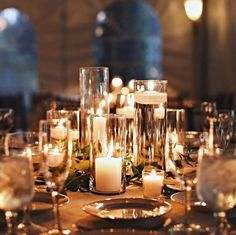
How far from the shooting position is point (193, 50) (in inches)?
334

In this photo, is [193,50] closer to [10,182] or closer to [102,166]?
[102,166]

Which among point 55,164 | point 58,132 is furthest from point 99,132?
point 55,164

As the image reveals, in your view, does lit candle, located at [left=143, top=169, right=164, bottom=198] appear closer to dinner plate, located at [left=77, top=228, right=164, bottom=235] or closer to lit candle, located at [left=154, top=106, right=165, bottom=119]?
lit candle, located at [left=154, top=106, right=165, bottom=119]

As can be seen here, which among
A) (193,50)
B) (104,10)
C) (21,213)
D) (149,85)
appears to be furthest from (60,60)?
(21,213)

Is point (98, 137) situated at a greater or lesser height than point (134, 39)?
lesser

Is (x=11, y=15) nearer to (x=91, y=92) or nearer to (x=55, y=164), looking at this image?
(x=91, y=92)

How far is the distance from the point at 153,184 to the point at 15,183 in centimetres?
61

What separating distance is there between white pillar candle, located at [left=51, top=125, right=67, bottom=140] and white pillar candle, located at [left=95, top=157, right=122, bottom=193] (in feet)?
0.56

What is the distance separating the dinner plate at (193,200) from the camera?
5.47 ft

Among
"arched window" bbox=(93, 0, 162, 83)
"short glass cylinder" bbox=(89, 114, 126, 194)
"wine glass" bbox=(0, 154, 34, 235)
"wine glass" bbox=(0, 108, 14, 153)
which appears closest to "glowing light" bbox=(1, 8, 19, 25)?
"arched window" bbox=(93, 0, 162, 83)

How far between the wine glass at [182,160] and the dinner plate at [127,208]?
0.10m

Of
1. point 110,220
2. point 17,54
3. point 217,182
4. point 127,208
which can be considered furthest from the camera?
point 17,54

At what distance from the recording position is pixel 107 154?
1987 mm

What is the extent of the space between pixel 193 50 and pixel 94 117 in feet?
21.7
